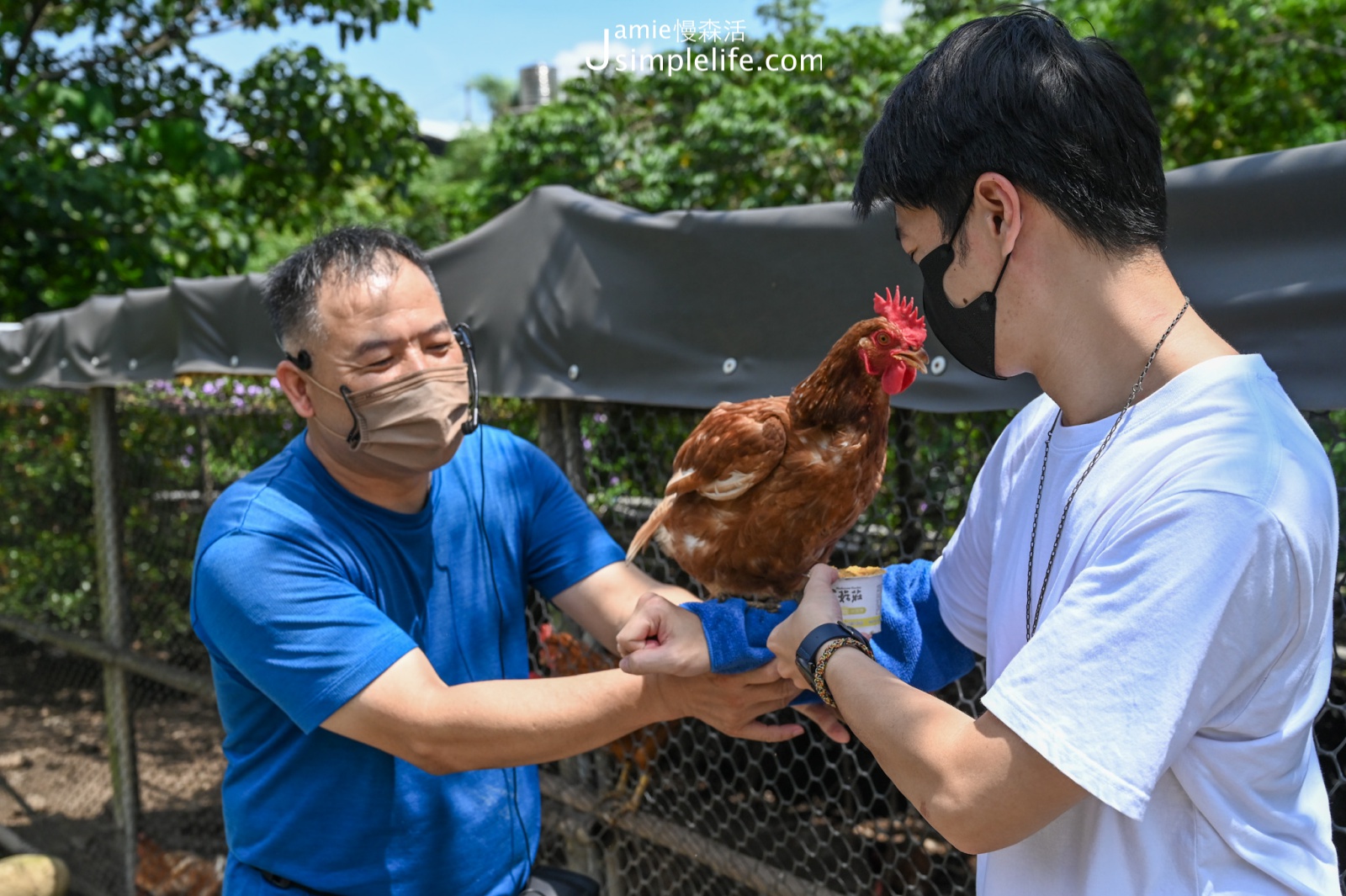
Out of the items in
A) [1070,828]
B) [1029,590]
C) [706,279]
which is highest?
[706,279]

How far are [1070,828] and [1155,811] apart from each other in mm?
116

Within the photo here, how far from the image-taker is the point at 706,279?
8.13ft

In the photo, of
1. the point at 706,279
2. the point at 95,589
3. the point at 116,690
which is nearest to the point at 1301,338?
the point at 706,279

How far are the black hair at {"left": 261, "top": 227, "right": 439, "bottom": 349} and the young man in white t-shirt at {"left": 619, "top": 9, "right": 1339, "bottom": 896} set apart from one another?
4.05ft

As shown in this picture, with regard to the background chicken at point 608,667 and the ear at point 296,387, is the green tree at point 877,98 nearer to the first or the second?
the background chicken at point 608,667

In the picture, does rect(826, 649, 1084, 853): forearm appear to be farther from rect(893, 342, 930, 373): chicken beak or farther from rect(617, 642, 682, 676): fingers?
rect(893, 342, 930, 373): chicken beak

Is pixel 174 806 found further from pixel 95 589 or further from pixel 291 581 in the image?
pixel 291 581

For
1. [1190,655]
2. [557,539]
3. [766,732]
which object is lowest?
[766,732]

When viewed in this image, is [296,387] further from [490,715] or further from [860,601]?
[860,601]

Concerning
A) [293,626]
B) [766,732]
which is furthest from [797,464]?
[293,626]

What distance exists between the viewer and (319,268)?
2.18 m

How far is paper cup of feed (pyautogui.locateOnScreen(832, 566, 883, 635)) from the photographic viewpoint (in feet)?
5.23

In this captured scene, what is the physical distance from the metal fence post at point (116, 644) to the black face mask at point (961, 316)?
14.7 feet

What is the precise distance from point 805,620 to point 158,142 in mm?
7516
